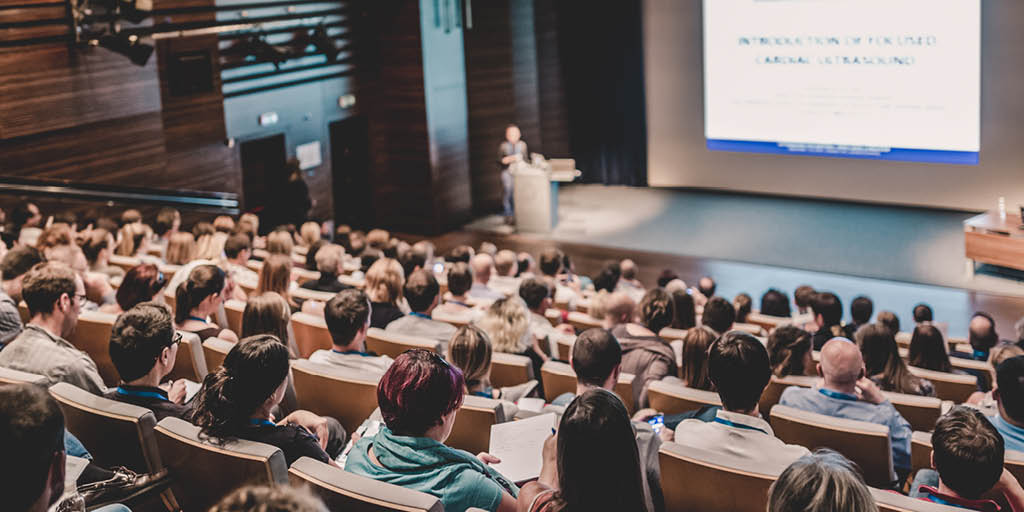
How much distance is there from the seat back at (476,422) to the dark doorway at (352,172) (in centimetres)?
933

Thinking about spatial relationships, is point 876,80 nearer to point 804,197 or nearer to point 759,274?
point 804,197

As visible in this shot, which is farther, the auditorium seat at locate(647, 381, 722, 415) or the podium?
the podium

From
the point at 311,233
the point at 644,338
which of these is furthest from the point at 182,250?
the point at 644,338

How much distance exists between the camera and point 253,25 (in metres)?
10.5

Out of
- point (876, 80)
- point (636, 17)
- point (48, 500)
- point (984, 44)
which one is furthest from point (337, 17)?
point (48, 500)

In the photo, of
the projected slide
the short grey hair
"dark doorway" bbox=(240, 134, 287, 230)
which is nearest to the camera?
the short grey hair

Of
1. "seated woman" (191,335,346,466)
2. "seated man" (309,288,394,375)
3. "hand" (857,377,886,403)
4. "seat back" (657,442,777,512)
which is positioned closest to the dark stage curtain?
"hand" (857,377,886,403)

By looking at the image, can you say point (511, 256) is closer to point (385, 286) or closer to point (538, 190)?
point (385, 286)

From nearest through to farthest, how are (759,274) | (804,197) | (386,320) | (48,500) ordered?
(48,500) < (386,320) < (759,274) < (804,197)

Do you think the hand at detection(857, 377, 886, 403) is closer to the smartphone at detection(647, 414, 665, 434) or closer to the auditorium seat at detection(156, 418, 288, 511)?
the smartphone at detection(647, 414, 665, 434)

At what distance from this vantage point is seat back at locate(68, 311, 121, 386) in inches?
171

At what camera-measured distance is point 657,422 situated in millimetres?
3463

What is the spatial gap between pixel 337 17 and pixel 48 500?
10375mm

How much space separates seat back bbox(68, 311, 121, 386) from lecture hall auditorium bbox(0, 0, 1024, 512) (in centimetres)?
3
